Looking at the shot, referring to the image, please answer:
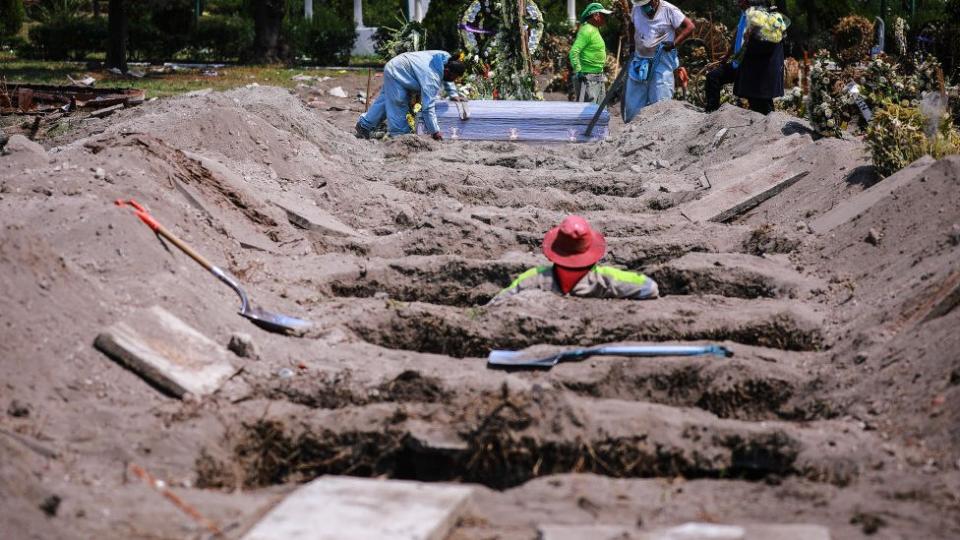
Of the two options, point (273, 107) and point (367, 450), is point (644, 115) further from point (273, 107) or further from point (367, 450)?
point (367, 450)

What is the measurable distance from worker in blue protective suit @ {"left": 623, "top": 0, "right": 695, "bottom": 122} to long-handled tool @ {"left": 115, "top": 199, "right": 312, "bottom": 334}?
7.86 meters

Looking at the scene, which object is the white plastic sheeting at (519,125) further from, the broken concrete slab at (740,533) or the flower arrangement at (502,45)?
the broken concrete slab at (740,533)

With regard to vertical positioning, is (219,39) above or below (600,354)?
below

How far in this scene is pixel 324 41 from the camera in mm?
28250

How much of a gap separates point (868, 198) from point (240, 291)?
4.45m

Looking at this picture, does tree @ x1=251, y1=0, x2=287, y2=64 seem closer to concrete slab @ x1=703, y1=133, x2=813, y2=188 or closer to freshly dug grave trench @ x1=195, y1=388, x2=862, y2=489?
concrete slab @ x1=703, y1=133, x2=813, y2=188

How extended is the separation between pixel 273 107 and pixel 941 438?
909 cm

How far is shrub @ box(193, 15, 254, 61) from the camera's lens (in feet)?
93.9

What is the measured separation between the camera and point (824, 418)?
225 inches

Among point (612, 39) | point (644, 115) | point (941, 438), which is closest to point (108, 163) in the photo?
point (941, 438)

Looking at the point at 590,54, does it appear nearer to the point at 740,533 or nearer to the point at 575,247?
the point at 575,247

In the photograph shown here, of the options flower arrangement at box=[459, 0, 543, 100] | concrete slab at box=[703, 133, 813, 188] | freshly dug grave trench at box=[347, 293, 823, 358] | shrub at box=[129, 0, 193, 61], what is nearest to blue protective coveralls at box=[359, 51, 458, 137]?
flower arrangement at box=[459, 0, 543, 100]

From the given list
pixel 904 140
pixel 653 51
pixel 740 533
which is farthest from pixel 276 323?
pixel 653 51

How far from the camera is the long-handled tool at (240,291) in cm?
681
